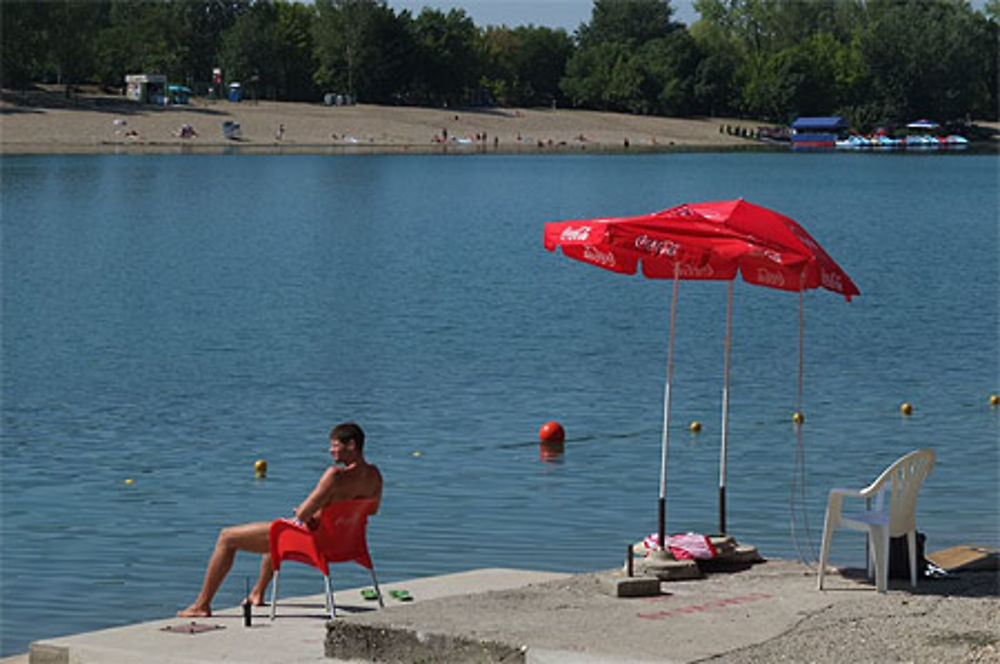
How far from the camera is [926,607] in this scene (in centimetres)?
1253

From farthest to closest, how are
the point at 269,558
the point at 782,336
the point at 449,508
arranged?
the point at 782,336 → the point at 449,508 → the point at 269,558

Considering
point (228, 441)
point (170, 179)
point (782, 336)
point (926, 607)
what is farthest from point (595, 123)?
point (926, 607)

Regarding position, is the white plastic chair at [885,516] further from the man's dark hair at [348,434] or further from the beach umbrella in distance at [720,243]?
the man's dark hair at [348,434]

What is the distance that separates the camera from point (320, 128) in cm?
15762

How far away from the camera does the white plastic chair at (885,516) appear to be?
43.5 ft

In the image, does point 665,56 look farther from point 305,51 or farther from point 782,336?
point 782,336

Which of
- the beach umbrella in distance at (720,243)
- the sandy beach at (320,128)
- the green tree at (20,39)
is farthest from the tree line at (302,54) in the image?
the beach umbrella in distance at (720,243)

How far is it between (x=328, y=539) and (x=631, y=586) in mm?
2126

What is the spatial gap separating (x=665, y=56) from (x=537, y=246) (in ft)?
455

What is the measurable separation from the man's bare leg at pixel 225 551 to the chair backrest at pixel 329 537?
231 mm

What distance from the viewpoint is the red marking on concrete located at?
1230 cm

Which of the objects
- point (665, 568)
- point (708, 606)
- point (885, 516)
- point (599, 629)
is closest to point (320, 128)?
point (665, 568)

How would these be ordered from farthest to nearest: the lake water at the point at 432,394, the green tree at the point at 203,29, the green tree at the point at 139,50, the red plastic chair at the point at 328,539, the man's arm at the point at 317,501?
the green tree at the point at 203,29 → the green tree at the point at 139,50 → the lake water at the point at 432,394 → the red plastic chair at the point at 328,539 → the man's arm at the point at 317,501

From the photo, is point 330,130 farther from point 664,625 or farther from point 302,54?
point 664,625
